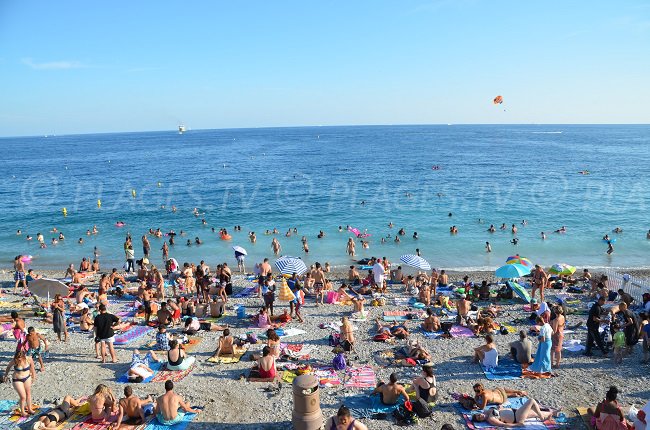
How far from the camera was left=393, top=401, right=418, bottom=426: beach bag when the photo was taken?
849cm

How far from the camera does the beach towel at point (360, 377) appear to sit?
999 centimetres

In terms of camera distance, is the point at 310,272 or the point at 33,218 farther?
the point at 33,218

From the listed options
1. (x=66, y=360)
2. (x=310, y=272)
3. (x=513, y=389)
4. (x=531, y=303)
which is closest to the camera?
(x=513, y=389)

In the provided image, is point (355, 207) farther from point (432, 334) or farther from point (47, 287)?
point (47, 287)

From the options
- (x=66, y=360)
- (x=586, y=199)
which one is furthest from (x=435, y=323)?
(x=586, y=199)

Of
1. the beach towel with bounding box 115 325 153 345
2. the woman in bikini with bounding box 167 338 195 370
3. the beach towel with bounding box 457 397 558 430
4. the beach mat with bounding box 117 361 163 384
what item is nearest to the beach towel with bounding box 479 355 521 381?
the beach towel with bounding box 457 397 558 430

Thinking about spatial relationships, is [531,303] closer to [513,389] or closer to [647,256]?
[513,389]

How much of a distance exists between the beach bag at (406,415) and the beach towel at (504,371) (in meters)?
2.58

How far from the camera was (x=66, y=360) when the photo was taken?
37.3ft

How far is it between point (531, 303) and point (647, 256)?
15782 mm

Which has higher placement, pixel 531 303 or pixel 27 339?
pixel 27 339

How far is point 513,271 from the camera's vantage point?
53.6 feet

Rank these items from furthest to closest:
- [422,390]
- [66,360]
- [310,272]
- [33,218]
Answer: [33,218] → [310,272] → [66,360] → [422,390]

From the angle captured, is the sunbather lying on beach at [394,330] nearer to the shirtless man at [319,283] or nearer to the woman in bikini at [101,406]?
the shirtless man at [319,283]
